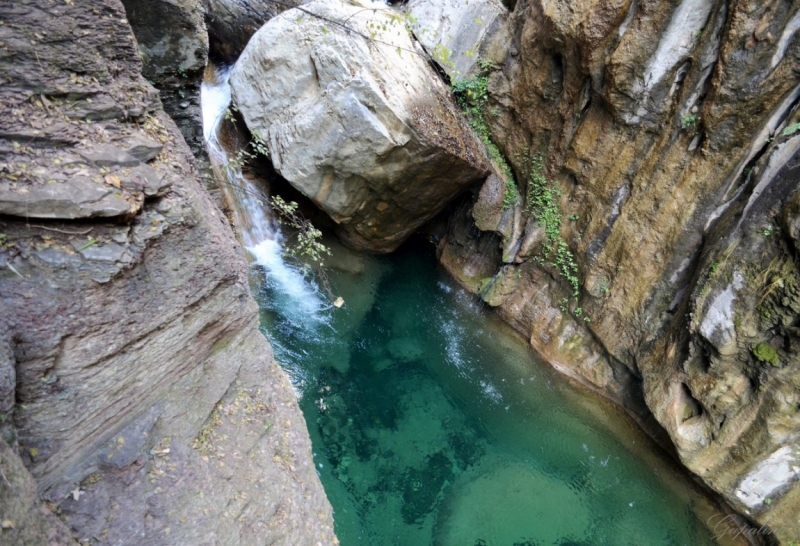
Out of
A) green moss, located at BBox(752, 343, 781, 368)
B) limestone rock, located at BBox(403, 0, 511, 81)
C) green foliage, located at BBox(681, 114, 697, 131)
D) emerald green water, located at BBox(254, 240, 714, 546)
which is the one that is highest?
green foliage, located at BBox(681, 114, 697, 131)

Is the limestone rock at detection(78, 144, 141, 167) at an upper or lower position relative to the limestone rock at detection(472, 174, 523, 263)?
upper

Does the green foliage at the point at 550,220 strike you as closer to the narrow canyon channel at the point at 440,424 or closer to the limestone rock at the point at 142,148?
the narrow canyon channel at the point at 440,424

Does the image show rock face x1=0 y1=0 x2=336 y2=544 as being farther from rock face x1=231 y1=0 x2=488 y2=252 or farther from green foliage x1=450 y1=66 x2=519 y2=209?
green foliage x1=450 y1=66 x2=519 y2=209

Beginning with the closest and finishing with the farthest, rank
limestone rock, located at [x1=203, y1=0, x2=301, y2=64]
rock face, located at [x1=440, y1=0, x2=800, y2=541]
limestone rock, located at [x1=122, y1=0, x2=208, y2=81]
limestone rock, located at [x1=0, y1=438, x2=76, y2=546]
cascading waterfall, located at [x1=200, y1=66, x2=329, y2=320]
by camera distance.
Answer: limestone rock, located at [x1=0, y1=438, x2=76, y2=546], limestone rock, located at [x1=122, y1=0, x2=208, y2=81], rock face, located at [x1=440, y1=0, x2=800, y2=541], cascading waterfall, located at [x1=200, y1=66, x2=329, y2=320], limestone rock, located at [x1=203, y1=0, x2=301, y2=64]

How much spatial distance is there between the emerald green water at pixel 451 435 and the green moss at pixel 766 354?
2.36m

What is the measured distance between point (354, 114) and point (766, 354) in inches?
239

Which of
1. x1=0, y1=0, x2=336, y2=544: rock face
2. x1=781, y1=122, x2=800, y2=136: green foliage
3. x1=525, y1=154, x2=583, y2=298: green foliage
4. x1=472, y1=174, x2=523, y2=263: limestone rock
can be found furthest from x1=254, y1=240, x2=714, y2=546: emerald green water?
x1=781, y1=122, x2=800, y2=136: green foliage

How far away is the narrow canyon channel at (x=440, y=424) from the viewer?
5715 millimetres

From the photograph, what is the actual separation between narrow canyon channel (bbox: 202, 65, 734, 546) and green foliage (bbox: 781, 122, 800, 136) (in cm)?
454

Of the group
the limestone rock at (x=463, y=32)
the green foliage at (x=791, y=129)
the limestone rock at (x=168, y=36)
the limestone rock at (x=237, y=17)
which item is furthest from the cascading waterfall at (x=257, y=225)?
the green foliage at (x=791, y=129)

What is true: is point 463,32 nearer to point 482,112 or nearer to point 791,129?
point 482,112

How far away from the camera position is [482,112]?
7945mm

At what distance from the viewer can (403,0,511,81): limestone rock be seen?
7508 mm

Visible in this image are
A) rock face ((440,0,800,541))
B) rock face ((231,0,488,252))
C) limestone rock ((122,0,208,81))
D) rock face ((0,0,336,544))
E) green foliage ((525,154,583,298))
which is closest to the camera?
rock face ((0,0,336,544))
